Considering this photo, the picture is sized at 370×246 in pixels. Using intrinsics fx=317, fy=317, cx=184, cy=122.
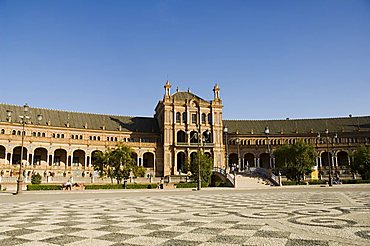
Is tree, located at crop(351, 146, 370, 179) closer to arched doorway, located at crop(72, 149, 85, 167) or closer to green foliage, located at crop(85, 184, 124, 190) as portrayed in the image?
green foliage, located at crop(85, 184, 124, 190)

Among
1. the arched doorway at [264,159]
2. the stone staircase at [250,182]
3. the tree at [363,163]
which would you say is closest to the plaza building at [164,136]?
the arched doorway at [264,159]

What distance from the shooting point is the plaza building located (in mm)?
75688

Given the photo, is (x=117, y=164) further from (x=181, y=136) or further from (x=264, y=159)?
(x=264, y=159)

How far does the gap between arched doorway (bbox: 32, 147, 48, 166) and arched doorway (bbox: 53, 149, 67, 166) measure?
276 centimetres

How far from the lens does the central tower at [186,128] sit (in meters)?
86.2

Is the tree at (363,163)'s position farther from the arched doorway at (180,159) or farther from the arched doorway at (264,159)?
the arched doorway at (180,159)

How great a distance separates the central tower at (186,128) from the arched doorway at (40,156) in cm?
2991

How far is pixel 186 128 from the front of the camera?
293 feet

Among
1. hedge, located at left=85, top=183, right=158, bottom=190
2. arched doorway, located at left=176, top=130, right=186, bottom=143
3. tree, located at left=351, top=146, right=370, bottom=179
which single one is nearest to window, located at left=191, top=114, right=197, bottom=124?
arched doorway, located at left=176, top=130, right=186, bottom=143

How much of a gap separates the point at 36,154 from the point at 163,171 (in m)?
32.2

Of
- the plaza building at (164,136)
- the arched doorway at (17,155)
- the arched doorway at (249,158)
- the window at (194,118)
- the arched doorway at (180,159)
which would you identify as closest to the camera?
the arched doorway at (17,155)

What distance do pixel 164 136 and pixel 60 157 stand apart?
27482 mm

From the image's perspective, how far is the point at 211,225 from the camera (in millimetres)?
9859

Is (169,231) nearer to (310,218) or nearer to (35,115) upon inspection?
(310,218)
